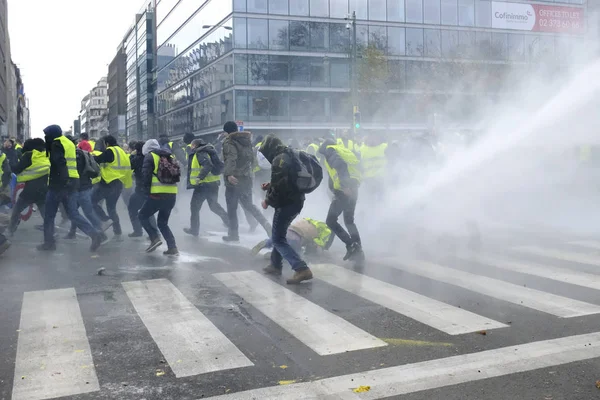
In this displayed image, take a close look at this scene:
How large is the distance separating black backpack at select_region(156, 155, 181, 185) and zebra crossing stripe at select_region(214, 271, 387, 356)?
1.95 metres

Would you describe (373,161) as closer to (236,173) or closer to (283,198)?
(236,173)

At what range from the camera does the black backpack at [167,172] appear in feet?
27.3

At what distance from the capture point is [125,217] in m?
14.0

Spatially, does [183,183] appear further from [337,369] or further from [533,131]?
[337,369]

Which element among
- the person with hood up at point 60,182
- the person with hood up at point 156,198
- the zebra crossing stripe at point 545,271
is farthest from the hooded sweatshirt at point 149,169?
the zebra crossing stripe at point 545,271

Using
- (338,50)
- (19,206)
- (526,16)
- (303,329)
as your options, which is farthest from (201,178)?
(526,16)

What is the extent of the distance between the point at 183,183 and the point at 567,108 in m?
11.0

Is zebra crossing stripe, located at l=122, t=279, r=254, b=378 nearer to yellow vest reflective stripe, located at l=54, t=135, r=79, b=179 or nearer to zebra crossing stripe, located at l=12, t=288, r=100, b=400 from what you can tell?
zebra crossing stripe, located at l=12, t=288, r=100, b=400

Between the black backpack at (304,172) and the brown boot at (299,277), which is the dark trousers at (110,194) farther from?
the brown boot at (299,277)

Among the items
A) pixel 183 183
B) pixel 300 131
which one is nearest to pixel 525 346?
pixel 183 183

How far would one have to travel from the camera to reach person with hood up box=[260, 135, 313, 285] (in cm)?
666

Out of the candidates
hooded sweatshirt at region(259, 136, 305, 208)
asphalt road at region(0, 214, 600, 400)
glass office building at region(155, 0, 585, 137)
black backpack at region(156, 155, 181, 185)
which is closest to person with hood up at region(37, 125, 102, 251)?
asphalt road at region(0, 214, 600, 400)

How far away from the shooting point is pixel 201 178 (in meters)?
10.1

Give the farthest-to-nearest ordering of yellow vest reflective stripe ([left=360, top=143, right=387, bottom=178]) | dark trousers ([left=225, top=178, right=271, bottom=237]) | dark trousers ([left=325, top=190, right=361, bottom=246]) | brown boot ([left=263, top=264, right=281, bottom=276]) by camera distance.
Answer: yellow vest reflective stripe ([left=360, top=143, right=387, bottom=178]) → dark trousers ([left=225, top=178, right=271, bottom=237]) → dark trousers ([left=325, top=190, right=361, bottom=246]) → brown boot ([left=263, top=264, right=281, bottom=276])
